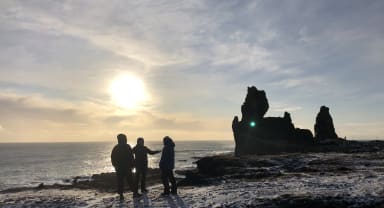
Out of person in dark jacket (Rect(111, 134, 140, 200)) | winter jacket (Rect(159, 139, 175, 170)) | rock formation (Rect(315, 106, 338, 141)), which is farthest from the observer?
rock formation (Rect(315, 106, 338, 141))

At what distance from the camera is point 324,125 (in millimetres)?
114812

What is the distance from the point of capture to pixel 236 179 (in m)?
26.8

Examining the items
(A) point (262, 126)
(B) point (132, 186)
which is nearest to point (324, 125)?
(A) point (262, 126)

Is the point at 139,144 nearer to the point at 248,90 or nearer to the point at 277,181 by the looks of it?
the point at 277,181

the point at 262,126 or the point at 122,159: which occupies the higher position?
the point at 262,126

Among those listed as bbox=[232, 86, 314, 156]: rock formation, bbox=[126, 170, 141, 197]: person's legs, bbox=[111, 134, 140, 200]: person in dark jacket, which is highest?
bbox=[232, 86, 314, 156]: rock formation

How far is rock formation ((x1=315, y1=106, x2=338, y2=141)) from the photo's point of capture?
11337 cm

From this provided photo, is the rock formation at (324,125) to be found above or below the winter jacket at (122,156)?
above

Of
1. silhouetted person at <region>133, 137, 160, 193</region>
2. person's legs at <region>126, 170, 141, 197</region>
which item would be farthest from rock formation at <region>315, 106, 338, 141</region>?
person's legs at <region>126, 170, 141, 197</region>

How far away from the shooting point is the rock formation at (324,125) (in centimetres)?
11337

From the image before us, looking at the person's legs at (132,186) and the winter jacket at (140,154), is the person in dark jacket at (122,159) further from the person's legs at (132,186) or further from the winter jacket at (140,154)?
the winter jacket at (140,154)

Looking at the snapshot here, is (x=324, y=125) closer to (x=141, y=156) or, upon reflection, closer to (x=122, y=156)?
(x=141, y=156)

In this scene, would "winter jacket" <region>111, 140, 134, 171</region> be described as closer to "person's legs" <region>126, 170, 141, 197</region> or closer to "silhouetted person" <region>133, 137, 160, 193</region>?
"person's legs" <region>126, 170, 141, 197</region>

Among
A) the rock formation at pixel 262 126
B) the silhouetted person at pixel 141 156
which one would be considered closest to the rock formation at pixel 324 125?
the rock formation at pixel 262 126
